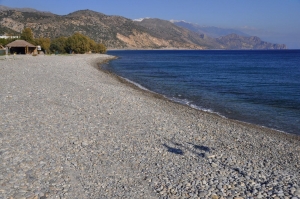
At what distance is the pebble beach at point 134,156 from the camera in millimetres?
6529

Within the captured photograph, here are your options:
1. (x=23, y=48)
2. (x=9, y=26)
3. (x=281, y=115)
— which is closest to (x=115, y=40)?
(x=9, y=26)

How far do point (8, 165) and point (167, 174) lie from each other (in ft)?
11.6

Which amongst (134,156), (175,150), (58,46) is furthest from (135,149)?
(58,46)

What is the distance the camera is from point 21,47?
219 ft

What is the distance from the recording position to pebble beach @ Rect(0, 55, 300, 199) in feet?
21.4

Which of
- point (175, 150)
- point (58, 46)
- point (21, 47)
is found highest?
point (58, 46)

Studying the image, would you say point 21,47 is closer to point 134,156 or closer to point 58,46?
point 58,46

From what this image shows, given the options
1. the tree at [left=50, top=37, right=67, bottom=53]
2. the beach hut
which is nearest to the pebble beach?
the beach hut

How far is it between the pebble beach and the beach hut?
53818 mm

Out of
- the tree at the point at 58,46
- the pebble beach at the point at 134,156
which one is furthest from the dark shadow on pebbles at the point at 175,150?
the tree at the point at 58,46

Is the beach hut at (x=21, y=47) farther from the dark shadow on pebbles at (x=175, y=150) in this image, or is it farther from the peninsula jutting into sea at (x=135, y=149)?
the dark shadow on pebbles at (x=175, y=150)

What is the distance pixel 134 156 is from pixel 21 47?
64.9 metres

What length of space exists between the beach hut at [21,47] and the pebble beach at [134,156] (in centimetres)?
5382

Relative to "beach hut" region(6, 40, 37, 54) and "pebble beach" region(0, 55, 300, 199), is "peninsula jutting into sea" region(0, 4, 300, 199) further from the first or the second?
"beach hut" region(6, 40, 37, 54)
